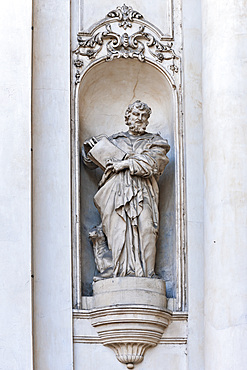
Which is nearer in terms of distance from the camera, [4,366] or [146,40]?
[4,366]

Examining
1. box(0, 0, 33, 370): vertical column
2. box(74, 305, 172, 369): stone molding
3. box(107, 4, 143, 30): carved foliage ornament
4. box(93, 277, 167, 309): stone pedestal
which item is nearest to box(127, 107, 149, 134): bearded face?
box(107, 4, 143, 30): carved foliage ornament

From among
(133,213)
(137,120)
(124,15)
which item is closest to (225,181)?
(133,213)

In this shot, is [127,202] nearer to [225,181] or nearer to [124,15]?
[225,181]

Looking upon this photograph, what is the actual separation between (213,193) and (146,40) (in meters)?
1.63

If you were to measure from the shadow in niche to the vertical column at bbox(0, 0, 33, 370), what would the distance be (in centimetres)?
70

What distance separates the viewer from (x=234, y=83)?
1080cm

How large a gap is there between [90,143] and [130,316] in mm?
1585

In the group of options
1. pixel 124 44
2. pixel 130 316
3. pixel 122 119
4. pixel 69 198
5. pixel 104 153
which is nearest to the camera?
pixel 130 316

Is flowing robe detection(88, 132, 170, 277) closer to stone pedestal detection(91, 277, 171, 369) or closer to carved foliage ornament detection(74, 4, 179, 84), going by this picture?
stone pedestal detection(91, 277, 171, 369)

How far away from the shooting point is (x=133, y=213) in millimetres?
10805

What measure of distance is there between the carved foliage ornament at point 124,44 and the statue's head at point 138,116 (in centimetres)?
44

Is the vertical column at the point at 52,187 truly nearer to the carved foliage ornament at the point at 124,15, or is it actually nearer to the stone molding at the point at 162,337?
the stone molding at the point at 162,337

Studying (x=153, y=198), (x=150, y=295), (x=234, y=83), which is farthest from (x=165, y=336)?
(x=234, y=83)

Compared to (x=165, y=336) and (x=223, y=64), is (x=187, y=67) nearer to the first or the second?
(x=223, y=64)
